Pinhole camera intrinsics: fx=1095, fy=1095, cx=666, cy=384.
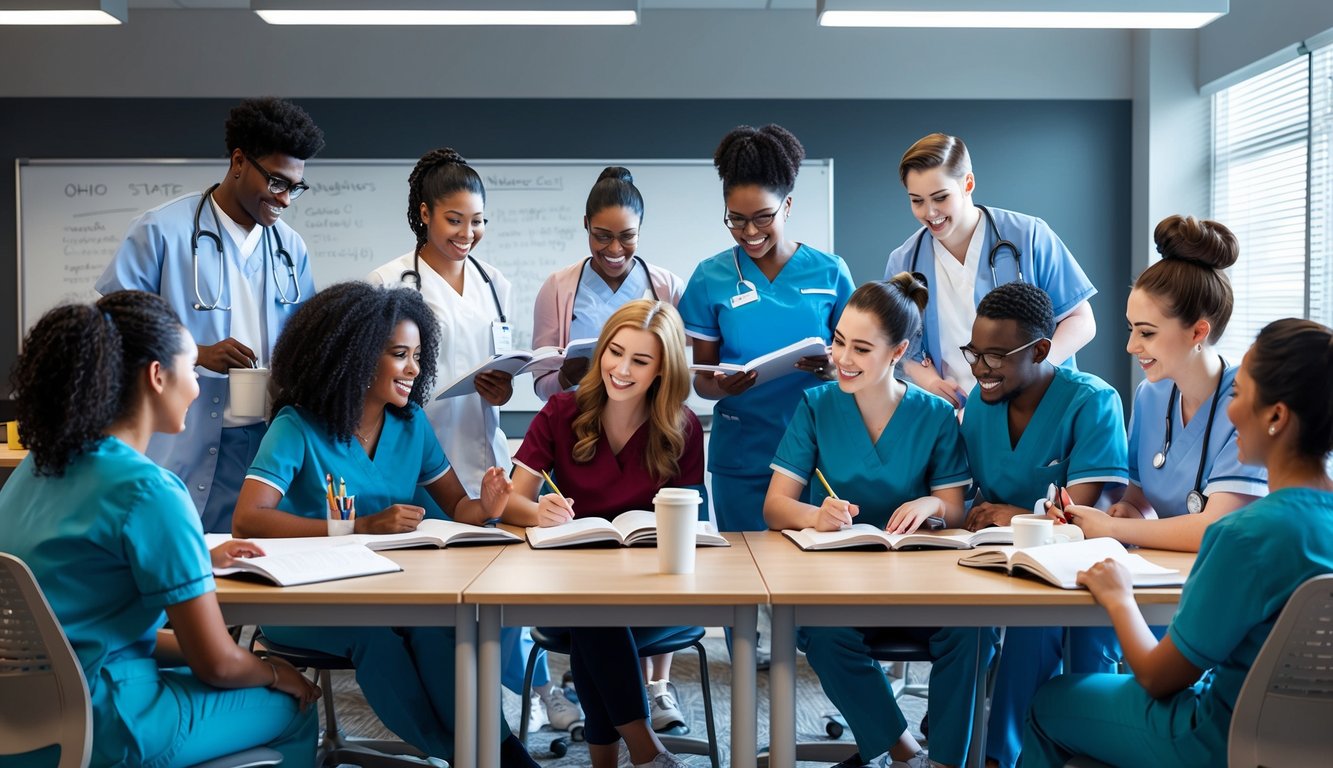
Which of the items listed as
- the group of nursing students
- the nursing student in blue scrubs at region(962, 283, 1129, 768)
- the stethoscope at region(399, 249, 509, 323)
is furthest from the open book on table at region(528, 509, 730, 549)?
the stethoscope at region(399, 249, 509, 323)

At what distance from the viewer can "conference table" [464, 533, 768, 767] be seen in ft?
5.47

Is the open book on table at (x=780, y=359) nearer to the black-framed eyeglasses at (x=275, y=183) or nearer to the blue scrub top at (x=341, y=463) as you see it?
the blue scrub top at (x=341, y=463)

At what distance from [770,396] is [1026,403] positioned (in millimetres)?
693

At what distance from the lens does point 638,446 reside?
2.48m

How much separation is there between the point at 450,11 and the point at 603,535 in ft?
5.25

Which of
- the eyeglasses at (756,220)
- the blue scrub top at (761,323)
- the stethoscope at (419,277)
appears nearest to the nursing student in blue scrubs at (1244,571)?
the blue scrub top at (761,323)

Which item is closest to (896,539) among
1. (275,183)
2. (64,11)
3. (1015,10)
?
(1015,10)

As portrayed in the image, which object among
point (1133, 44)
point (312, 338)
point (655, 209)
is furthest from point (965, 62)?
point (312, 338)

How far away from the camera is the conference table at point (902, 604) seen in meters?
1.67

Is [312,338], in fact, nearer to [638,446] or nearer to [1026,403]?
[638,446]

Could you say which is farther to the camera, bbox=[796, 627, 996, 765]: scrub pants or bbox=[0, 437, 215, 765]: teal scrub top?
bbox=[796, 627, 996, 765]: scrub pants

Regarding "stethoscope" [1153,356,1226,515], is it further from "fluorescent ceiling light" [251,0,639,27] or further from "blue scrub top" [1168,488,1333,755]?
"fluorescent ceiling light" [251,0,639,27]

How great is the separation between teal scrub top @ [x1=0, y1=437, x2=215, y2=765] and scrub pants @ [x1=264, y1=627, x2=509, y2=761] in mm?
600

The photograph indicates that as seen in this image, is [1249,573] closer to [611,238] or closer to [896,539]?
[896,539]
